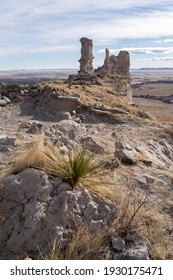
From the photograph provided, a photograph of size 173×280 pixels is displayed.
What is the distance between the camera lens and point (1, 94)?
16828 millimetres

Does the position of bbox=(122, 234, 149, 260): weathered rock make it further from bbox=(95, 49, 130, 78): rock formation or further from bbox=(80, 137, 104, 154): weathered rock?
bbox=(95, 49, 130, 78): rock formation

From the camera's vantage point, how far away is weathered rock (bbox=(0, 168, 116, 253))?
18.1 feet

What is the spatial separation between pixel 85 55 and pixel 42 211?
24473mm

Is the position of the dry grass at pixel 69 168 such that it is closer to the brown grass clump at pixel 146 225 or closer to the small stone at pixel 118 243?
the brown grass clump at pixel 146 225

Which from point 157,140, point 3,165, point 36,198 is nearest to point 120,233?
point 36,198

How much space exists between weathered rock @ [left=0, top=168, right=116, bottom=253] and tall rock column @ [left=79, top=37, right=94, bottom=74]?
23622 millimetres

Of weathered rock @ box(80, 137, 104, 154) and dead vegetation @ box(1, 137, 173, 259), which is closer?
dead vegetation @ box(1, 137, 173, 259)

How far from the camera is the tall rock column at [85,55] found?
29094mm

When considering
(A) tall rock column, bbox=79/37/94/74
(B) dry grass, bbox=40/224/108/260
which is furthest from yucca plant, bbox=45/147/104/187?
(A) tall rock column, bbox=79/37/94/74

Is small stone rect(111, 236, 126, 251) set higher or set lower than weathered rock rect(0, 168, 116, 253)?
lower

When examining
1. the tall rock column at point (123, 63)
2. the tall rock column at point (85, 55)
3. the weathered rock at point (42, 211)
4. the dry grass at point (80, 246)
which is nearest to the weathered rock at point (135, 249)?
the dry grass at point (80, 246)

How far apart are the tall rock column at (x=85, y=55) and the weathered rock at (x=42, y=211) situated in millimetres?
23622

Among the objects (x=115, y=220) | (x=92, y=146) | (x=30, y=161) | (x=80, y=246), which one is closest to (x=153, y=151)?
(x=92, y=146)

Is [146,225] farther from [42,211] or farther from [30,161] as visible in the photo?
[30,161]
